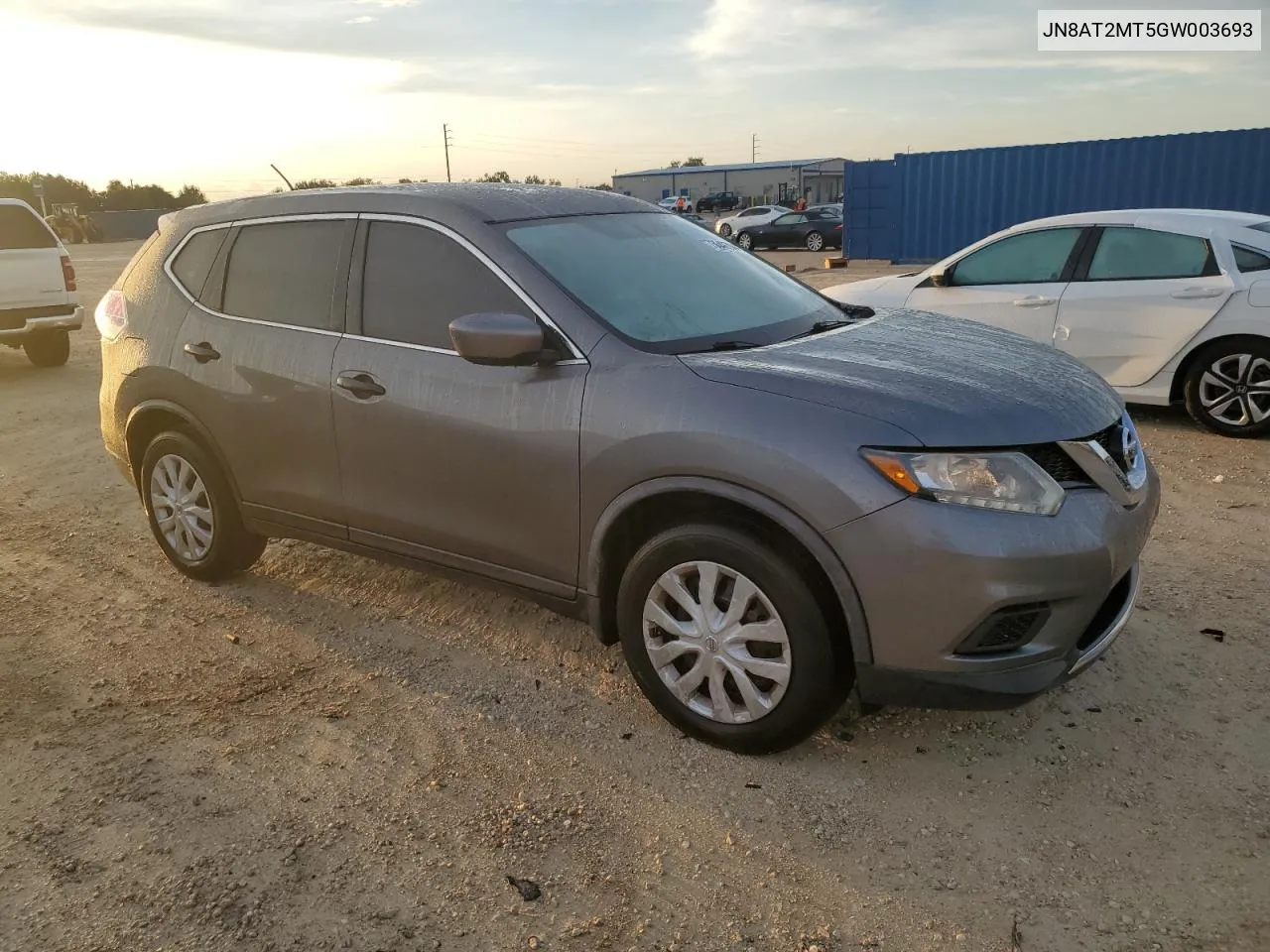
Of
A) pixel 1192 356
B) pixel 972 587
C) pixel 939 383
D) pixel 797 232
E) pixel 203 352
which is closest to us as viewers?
pixel 972 587

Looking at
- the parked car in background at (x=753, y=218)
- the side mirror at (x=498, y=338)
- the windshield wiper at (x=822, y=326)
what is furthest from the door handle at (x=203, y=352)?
the parked car in background at (x=753, y=218)

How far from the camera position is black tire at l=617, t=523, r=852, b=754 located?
9.32ft

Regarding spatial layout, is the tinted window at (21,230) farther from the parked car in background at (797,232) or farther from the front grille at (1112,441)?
the parked car in background at (797,232)

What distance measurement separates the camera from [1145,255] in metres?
6.82

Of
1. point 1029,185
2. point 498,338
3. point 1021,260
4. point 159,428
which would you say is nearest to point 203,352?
point 159,428

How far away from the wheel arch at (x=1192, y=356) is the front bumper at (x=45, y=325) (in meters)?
11.1

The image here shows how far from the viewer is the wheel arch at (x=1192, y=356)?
21.0ft

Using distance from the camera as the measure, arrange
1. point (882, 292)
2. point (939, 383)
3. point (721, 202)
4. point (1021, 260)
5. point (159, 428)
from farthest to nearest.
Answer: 1. point (721, 202)
2. point (882, 292)
3. point (1021, 260)
4. point (159, 428)
5. point (939, 383)

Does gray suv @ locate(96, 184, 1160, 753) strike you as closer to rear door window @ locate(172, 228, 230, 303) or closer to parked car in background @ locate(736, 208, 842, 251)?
rear door window @ locate(172, 228, 230, 303)

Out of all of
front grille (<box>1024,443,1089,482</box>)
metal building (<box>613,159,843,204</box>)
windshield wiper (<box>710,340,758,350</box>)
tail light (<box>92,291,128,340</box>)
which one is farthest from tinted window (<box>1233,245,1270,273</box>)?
metal building (<box>613,159,843,204</box>)

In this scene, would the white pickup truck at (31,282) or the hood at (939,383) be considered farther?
the white pickup truck at (31,282)

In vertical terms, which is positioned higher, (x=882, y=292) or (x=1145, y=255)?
(x=1145, y=255)

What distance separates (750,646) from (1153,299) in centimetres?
518

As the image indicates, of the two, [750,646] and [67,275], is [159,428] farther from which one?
[67,275]
